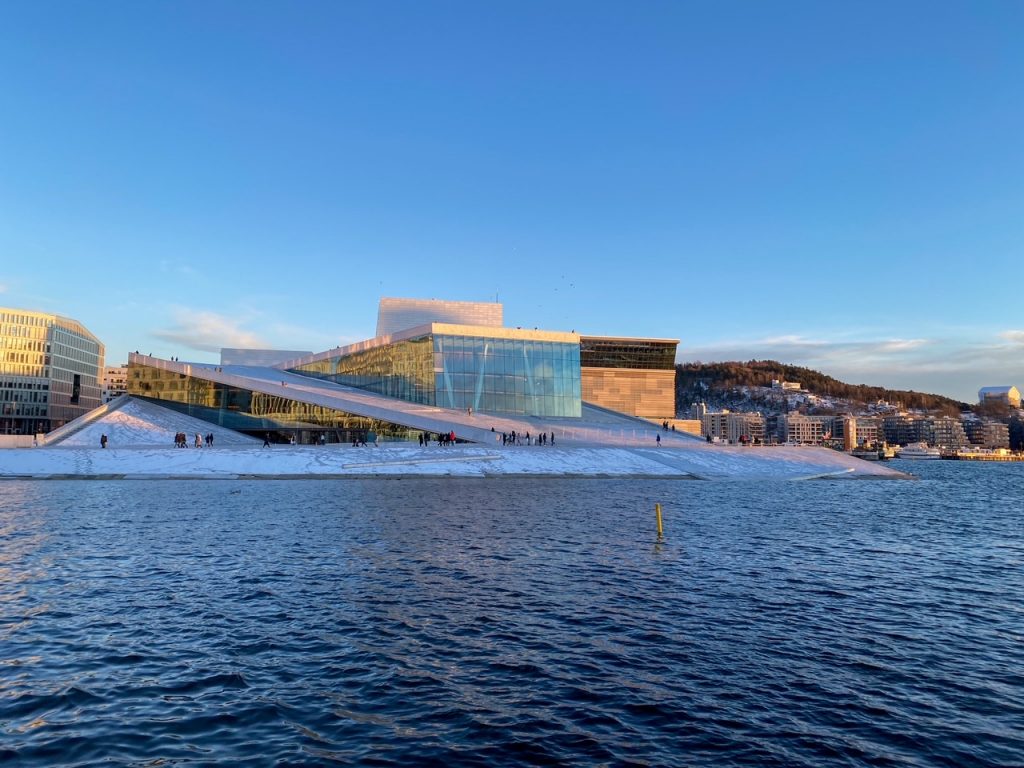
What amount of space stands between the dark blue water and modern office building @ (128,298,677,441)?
35.3 meters

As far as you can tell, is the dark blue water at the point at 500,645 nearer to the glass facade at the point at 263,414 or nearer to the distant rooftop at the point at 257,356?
the glass facade at the point at 263,414

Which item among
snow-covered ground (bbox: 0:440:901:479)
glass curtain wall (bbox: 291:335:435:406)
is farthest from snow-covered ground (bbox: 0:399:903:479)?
glass curtain wall (bbox: 291:335:435:406)

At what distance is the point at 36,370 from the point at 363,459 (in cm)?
10477

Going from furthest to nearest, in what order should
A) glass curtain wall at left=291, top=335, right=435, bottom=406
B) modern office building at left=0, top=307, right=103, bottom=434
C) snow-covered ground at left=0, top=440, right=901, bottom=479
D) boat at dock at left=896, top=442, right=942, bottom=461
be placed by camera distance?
1. boat at dock at left=896, top=442, right=942, bottom=461
2. modern office building at left=0, top=307, right=103, bottom=434
3. glass curtain wall at left=291, top=335, right=435, bottom=406
4. snow-covered ground at left=0, top=440, right=901, bottom=479

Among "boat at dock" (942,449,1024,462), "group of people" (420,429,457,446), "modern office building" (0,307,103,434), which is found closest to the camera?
"group of people" (420,429,457,446)

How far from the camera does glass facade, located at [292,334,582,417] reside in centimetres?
6669

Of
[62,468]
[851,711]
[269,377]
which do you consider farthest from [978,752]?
[269,377]

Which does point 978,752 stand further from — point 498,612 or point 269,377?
point 269,377

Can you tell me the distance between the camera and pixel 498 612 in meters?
13.9

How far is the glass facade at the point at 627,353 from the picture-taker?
9669 cm

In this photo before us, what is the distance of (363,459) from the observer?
49625 mm

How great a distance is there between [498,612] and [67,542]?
1424 centimetres

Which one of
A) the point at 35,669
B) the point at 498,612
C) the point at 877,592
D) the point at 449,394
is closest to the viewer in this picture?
the point at 35,669

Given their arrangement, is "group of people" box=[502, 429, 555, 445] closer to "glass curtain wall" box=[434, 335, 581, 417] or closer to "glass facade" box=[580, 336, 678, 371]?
"glass curtain wall" box=[434, 335, 581, 417]
